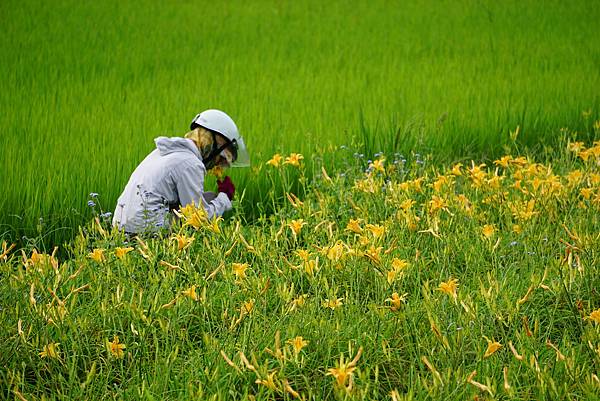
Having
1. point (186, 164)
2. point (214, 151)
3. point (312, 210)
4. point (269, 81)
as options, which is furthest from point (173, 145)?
point (269, 81)

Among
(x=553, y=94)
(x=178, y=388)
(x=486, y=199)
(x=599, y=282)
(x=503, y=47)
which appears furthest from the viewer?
(x=503, y=47)

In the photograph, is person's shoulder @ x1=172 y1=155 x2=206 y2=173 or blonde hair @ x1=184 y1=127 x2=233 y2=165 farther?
blonde hair @ x1=184 y1=127 x2=233 y2=165

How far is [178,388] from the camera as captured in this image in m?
2.22

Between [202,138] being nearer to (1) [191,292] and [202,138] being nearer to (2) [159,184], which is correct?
(2) [159,184]

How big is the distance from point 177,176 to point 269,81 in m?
3.06

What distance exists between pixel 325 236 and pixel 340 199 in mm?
184

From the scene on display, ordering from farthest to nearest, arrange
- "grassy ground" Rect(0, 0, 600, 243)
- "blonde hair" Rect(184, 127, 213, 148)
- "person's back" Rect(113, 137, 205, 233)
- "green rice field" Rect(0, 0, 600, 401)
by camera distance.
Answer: "grassy ground" Rect(0, 0, 600, 243)
"blonde hair" Rect(184, 127, 213, 148)
"person's back" Rect(113, 137, 205, 233)
"green rice field" Rect(0, 0, 600, 401)

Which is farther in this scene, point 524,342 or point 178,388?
point 524,342

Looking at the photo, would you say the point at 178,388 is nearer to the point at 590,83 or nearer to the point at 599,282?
the point at 599,282

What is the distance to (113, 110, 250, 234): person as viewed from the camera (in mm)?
3438

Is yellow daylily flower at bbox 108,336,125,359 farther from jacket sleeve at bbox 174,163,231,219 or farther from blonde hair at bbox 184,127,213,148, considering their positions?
blonde hair at bbox 184,127,213,148

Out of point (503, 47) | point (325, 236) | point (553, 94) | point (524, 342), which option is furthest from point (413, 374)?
point (503, 47)

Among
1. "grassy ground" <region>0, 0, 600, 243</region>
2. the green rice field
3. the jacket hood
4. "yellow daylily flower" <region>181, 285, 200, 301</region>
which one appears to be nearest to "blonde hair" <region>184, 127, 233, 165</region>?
the jacket hood

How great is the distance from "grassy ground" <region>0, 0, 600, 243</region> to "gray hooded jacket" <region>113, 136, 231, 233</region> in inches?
14.6
